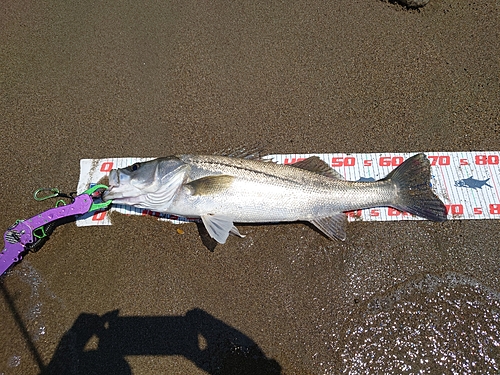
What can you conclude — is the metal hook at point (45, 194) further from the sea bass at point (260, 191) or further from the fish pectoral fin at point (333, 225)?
the fish pectoral fin at point (333, 225)

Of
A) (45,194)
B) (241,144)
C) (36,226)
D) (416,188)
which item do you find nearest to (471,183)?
(416,188)

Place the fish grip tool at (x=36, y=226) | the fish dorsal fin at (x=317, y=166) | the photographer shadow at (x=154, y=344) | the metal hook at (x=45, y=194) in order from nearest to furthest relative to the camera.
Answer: the photographer shadow at (x=154, y=344) → the fish grip tool at (x=36, y=226) → the fish dorsal fin at (x=317, y=166) → the metal hook at (x=45, y=194)

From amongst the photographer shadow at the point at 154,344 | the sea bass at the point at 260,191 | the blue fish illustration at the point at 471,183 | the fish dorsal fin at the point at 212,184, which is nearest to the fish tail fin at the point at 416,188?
the sea bass at the point at 260,191

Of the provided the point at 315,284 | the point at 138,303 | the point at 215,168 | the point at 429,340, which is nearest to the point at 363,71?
Answer: the point at 215,168

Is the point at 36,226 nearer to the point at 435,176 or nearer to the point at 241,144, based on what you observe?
the point at 241,144

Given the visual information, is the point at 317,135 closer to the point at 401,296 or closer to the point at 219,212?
the point at 219,212
